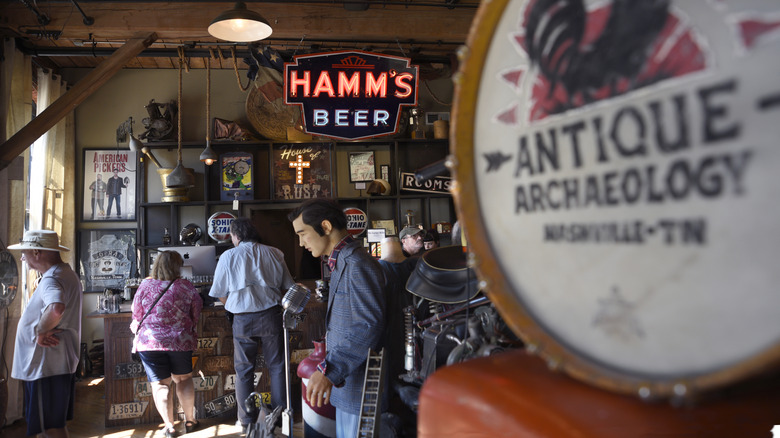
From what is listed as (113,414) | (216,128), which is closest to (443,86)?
(216,128)

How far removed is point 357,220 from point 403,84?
2524 millimetres

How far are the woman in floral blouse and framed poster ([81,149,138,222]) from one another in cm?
319

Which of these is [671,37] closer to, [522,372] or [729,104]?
[729,104]

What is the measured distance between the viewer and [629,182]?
49 cm

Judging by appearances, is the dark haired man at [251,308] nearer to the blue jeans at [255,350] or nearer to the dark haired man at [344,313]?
the blue jeans at [255,350]

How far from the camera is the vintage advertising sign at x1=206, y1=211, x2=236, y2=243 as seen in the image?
659 centimetres

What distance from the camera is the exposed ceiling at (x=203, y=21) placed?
4652 mm

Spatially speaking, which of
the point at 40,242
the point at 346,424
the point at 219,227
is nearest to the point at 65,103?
the point at 40,242

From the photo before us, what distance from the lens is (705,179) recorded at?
0.42m

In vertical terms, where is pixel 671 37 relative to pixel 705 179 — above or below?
above

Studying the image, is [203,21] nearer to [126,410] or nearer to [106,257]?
[126,410]

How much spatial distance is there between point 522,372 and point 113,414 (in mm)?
5127

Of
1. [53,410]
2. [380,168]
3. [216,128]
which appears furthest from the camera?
[380,168]

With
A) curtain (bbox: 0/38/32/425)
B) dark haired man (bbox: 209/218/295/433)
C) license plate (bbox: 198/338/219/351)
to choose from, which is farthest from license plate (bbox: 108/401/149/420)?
dark haired man (bbox: 209/218/295/433)
